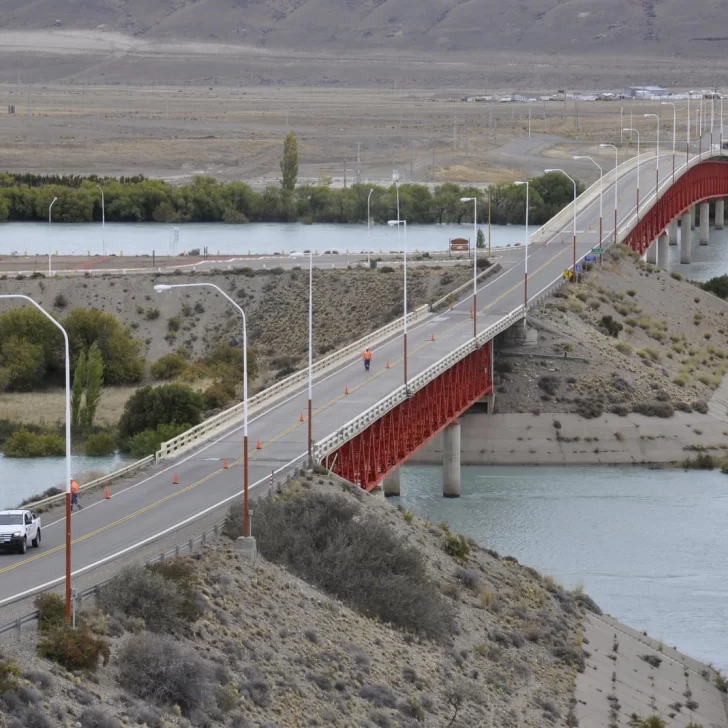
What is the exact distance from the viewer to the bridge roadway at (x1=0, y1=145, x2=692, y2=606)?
3172 centimetres

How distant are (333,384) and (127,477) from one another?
1401 centimetres

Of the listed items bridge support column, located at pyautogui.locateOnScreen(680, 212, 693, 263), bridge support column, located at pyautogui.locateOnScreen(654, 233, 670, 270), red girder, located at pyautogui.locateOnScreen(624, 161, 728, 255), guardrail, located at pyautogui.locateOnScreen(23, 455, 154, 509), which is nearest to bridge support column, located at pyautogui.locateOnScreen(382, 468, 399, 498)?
guardrail, located at pyautogui.locateOnScreen(23, 455, 154, 509)

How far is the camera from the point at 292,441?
43.6 metres

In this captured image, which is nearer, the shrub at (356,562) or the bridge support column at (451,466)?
the shrub at (356,562)

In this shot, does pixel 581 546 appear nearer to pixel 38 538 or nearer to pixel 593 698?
pixel 593 698

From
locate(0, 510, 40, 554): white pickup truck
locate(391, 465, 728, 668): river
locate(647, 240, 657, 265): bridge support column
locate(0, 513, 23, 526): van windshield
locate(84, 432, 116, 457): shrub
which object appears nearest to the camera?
locate(0, 510, 40, 554): white pickup truck

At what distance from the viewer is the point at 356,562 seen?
34000 millimetres

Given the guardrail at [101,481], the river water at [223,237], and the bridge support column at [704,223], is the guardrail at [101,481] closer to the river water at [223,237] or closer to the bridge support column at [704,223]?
the river water at [223,237]

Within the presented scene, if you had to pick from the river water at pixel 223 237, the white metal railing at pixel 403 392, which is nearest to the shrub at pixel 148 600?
the white metal railing at pixel 403 392

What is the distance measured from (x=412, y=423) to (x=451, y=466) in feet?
20.9

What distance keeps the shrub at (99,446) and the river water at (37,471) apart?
1.00ft

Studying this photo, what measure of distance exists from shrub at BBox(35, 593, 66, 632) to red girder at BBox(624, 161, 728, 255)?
68.3 m

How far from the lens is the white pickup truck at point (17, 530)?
104ft

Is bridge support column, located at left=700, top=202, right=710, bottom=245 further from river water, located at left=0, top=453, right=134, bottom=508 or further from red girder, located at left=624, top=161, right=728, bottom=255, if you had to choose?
river water, located at left=0, top=453, right=134, bottom=508
